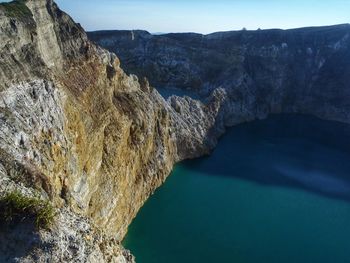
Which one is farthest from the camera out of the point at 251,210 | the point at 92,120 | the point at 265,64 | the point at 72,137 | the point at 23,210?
the point at 265,64

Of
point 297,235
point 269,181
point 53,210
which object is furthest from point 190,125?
point 53,210

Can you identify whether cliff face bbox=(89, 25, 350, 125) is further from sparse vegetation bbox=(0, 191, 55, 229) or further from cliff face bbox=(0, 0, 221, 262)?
sparse vegetation bbox=(0, 191, 55, 229)

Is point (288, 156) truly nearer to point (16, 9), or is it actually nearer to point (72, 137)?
point (72, 137)

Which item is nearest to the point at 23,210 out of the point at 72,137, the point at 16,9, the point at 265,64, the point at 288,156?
the point at 72,137

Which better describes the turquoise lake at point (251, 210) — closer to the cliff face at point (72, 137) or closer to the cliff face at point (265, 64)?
the cliff face at point (72, 137)

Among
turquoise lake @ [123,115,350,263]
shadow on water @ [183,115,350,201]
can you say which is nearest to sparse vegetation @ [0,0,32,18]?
turquoise lake @ [123,115,350,263]

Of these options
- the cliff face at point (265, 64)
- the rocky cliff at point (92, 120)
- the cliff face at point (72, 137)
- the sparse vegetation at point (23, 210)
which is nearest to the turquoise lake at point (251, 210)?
the rocky cliff at point (92, 120)
